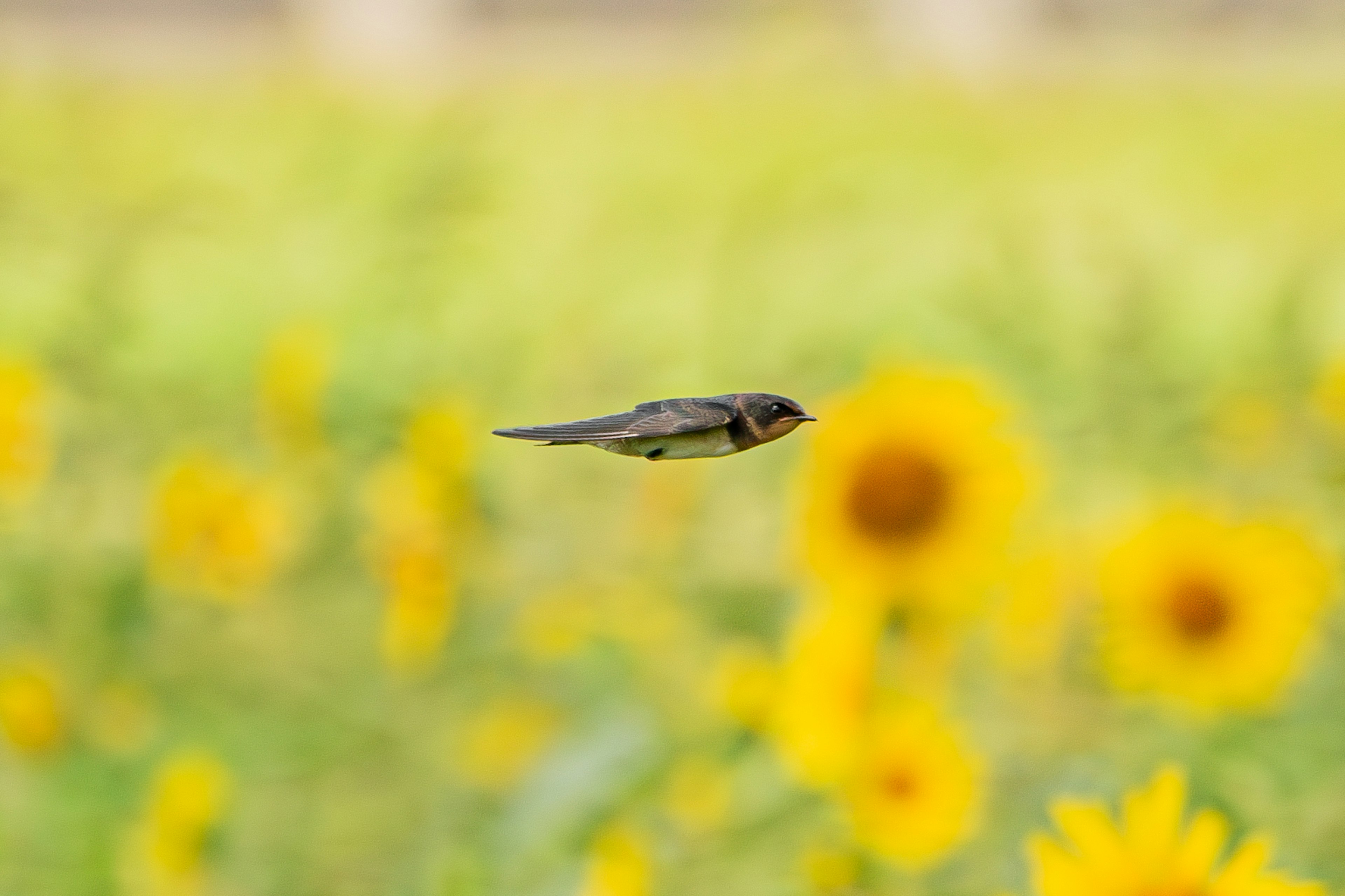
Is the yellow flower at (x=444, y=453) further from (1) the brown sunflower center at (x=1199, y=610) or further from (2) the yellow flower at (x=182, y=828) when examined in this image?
(1) the brown sunflower center at (x=1199, y=610)

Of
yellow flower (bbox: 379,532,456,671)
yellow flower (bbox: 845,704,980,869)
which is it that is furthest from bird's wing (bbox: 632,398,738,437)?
yellow flower (bbox: 379,532,456,671)

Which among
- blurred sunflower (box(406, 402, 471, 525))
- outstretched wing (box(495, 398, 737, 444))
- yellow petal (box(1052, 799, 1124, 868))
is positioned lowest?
yellow petal (box(1052, 799, 1124, 868))

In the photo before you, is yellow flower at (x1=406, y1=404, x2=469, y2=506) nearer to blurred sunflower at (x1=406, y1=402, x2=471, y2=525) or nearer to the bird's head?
blurred sunflower at (x1=406, y1=402, x2=471, y2=525)

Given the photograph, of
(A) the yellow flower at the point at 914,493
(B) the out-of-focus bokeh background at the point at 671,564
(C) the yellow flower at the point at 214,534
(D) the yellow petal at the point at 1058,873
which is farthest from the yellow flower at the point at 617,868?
(C) the yellow flower at the point at 214,534

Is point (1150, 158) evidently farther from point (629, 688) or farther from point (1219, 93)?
point (629, 688)

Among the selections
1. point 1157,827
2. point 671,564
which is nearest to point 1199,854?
point 1157,827

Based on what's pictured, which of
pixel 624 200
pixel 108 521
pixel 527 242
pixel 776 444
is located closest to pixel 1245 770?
pixel 776 444

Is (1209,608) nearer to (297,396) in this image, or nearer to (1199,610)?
(1199,610)
